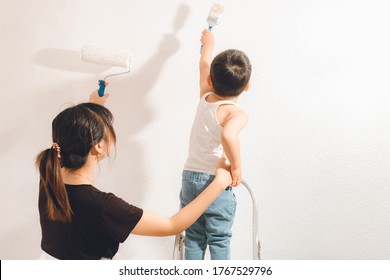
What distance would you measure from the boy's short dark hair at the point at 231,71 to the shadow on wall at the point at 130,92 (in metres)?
0.33

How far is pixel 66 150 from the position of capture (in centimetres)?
95

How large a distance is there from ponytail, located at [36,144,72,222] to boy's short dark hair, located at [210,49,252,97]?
0.51m

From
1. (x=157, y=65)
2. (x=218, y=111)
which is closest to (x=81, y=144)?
(x=218, y=111)

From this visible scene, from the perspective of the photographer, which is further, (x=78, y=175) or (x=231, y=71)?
(x=231, y=71)

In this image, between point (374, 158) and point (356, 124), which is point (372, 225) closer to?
point (374, 158)

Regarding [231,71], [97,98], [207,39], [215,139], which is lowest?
[215,139]

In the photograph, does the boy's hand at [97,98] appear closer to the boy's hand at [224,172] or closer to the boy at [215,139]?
the boy at [215,139]

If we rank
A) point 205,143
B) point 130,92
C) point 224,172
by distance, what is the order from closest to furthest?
point 224,172, point 205,143, point 130,92

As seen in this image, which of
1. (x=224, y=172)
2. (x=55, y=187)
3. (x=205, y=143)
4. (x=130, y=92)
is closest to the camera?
(x=55, y=187)

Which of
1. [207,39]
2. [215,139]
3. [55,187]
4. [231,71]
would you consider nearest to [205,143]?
[215,139]

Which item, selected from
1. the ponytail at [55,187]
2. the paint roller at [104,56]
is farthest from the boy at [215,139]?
the ponytail at [55,187]

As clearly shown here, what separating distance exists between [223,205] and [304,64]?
0.64 meters

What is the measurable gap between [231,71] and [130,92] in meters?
0.48

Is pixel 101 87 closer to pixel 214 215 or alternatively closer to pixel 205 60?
pixel 205 60
